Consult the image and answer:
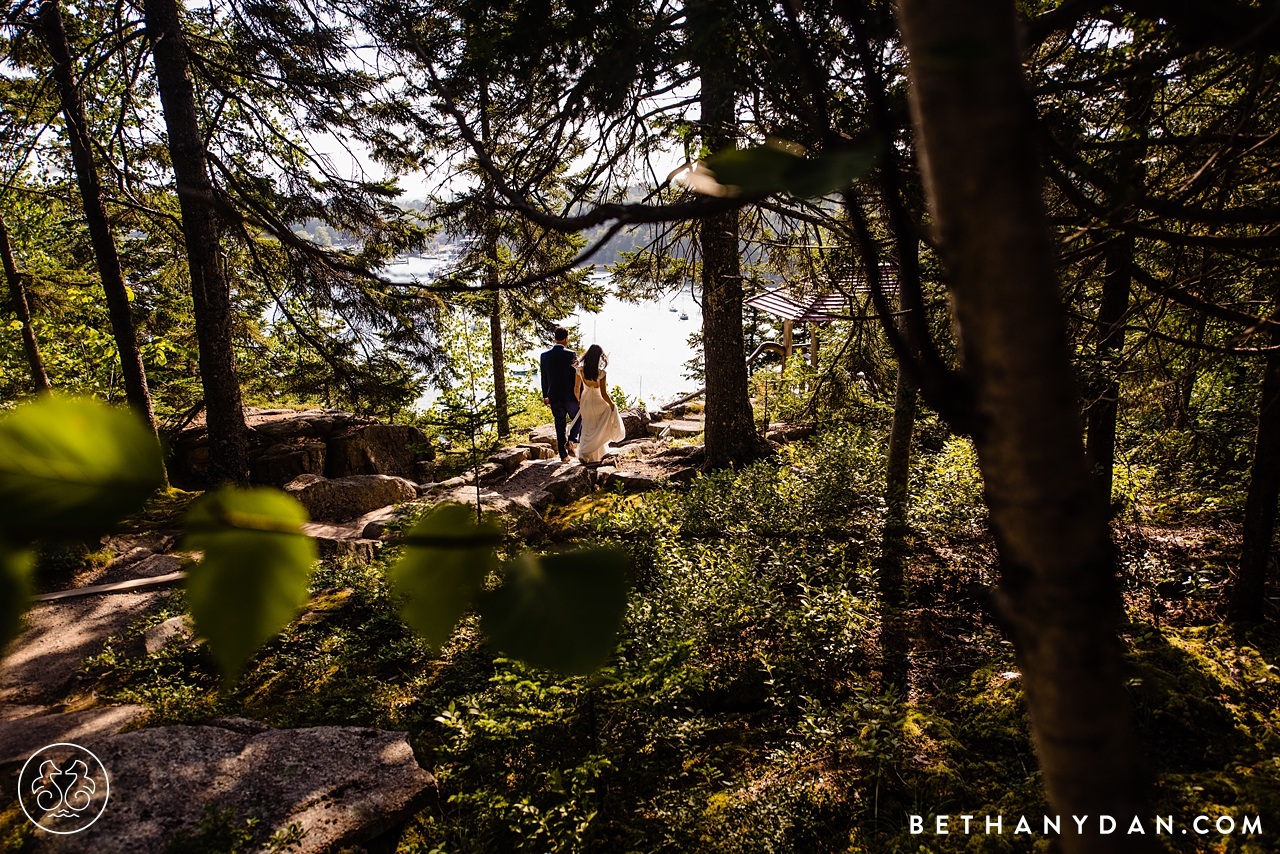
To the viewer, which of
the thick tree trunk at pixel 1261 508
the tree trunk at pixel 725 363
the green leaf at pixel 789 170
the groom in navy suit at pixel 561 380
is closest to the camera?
the green leaf at pixel 789 170

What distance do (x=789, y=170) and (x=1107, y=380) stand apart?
420 centimetres

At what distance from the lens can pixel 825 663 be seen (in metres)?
3.61

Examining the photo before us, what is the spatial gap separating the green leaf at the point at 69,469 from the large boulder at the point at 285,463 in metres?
9.01

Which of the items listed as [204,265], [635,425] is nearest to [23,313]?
[204,265]

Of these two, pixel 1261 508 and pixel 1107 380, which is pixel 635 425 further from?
pixel 1261 508

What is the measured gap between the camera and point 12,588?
0.75 ft

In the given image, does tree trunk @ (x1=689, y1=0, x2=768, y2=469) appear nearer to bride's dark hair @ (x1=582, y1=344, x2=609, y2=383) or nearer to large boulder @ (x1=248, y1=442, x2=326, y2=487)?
bride's dark hair @ (x1=582, y1=344, x2=609, y2=383)

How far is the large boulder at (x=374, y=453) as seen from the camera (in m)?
9.12

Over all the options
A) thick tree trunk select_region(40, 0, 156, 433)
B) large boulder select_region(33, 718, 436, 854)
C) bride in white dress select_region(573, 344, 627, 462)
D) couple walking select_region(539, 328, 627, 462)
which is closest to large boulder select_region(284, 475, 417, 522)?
thick tree trunk select_region(40, 0, 156, 433)

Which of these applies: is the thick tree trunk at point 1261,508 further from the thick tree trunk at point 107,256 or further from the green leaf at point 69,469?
the thick tree trunk at point 107,256

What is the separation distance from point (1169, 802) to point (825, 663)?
1.58 meters

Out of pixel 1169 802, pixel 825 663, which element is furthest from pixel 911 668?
pixel 1169 802

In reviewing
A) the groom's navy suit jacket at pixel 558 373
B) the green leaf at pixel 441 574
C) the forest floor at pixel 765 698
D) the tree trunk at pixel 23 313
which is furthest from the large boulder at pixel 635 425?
the green leaf at pixel 441 574

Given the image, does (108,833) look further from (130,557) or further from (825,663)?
(130,557)
